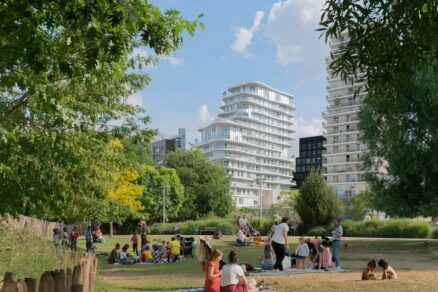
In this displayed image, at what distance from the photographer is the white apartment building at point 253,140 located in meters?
153

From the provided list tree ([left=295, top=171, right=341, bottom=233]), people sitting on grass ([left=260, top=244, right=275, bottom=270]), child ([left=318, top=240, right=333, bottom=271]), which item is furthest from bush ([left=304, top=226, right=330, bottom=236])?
people sitting on grass ([left=260, top=244, right=275, bottom=270])

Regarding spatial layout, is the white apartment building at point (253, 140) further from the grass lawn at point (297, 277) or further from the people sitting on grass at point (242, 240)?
the grass lawn at point (297, 277)

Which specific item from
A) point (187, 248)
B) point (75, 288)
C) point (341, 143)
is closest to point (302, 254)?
point (187, 248)

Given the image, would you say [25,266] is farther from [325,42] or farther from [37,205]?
[325,42]

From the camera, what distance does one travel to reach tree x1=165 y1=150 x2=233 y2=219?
260ft

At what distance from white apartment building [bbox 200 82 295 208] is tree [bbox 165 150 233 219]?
59.8 m

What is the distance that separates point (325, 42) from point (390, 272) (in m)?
10.8

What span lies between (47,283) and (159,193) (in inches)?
2579

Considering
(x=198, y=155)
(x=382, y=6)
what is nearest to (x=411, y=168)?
(x=382, y=6)

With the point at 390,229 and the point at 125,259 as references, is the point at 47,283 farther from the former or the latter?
the point at 390,229

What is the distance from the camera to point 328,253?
1881 centimetres

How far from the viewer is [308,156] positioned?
563ft

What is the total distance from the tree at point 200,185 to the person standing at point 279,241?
58.6 metres

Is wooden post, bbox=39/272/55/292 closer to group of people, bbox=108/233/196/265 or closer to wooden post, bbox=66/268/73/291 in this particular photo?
wooden post, bbox=66/268/73/291
